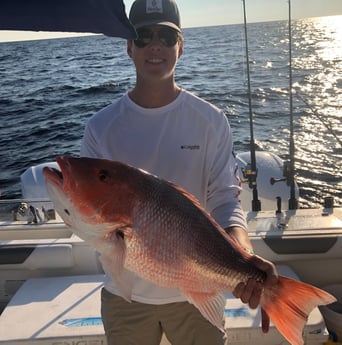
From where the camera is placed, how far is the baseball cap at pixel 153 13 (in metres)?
2.25

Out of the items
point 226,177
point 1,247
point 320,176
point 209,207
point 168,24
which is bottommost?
point 320,176

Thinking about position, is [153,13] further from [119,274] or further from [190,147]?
[119,274]

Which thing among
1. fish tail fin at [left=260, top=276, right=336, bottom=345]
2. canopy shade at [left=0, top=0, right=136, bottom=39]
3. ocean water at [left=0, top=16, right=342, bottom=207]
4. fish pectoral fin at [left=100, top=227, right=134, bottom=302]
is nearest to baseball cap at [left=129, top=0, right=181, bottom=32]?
canopy shade at [left=0, top=0, right=136, bottom=39]

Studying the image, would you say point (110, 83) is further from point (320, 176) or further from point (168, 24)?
point (168, 24)

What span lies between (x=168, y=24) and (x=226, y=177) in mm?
810

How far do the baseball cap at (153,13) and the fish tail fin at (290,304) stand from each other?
1.33 m

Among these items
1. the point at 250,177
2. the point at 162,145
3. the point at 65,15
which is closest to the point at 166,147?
the point at 162,145

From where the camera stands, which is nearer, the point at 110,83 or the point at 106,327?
the point at 106,327

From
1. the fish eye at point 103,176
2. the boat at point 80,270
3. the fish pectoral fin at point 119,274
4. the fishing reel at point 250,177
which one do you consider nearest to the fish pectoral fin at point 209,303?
the fish pectoral fin at point 119,274

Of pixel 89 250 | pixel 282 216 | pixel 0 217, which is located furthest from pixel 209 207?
pixel 0 217

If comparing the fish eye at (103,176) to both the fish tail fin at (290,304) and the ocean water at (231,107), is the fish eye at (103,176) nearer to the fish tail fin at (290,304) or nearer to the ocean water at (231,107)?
the fish tail fin at (290,304)

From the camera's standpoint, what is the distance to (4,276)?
391cm

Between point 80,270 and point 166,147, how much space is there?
1.96 m

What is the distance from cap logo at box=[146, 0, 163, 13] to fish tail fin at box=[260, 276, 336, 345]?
1.40m
